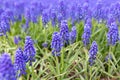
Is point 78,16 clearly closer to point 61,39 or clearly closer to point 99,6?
point 99,6

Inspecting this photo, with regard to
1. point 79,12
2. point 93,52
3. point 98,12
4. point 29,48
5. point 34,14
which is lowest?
point 93,52

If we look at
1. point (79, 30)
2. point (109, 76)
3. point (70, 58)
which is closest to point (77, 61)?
point (70, 58)

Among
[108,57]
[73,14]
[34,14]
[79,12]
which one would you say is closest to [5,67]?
[108,57]

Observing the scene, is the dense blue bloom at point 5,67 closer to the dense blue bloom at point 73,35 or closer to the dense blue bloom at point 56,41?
the dense blue bloom at point 56,41

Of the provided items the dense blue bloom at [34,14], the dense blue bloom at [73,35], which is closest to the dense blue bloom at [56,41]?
the dense blue bloom at [73,35]

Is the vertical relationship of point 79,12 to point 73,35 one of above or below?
above

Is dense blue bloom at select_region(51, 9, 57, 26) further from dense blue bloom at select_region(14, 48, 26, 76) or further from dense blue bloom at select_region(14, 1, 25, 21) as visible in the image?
dense blue bloom at select_region(14, 48, 26, 76)

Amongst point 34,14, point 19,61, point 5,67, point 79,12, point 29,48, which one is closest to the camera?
point 5,67

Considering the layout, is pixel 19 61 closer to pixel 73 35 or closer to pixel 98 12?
pixel 73 35

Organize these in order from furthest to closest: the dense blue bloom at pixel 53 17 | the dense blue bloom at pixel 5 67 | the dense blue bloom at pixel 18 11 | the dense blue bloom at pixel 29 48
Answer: the dense blue bloom at pixel 18 11, the dense blue bloom at pixel 53 17, the dense blue bloom at pixel 29 48, the dense blue bloom at pixel 5 67

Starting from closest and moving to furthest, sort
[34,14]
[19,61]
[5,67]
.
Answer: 1. [5,67]
2. [19,61]
3. [34,14]

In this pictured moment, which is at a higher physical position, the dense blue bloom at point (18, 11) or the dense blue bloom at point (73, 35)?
the dense blue bloom at point (18, 11)

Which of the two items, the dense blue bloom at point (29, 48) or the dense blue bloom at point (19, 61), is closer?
the dense blue bloom at point (19, 61)

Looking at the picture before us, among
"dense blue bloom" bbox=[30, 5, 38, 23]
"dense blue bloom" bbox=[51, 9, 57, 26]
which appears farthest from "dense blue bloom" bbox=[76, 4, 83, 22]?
"dense blue bloom" bbox=[30, 5, 38, 23]
